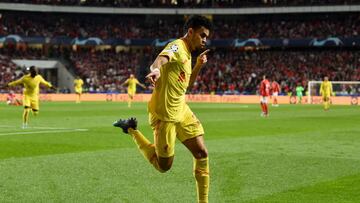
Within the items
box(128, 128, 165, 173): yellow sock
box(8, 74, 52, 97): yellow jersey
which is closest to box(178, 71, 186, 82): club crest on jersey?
box(128, 128, 165, 173): yellow sock

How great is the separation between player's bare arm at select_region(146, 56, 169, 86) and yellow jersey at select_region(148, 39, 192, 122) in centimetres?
33

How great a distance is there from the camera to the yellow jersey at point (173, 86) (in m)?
8.16

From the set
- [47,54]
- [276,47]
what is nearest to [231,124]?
[276,47]

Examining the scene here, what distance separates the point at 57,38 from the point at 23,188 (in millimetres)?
72336

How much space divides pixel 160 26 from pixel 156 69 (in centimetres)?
7880

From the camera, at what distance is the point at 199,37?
8.39m

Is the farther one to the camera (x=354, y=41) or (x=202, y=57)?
(x=354, y=41)

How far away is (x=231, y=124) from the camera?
27469 millimetres

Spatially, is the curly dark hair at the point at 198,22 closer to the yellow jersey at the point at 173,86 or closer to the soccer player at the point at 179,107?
the soccer player at the point at 179,107

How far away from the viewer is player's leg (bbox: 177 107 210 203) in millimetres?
8242

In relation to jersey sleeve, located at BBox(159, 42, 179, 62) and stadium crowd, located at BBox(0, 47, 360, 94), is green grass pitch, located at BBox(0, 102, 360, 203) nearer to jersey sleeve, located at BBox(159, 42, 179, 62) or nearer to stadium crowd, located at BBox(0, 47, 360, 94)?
jersey sleeve, located at BBox(159, 42, 179, 62)

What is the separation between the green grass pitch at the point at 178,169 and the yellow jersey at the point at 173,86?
1.61 meters

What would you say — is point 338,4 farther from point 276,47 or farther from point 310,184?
point 310,184

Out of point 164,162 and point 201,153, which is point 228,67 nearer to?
point 164,162
